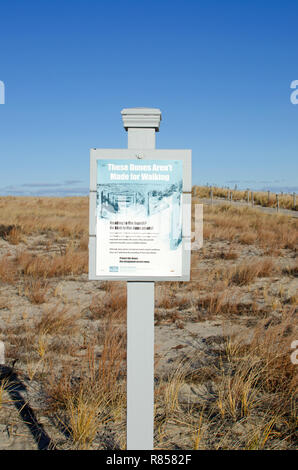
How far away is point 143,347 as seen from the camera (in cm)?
245

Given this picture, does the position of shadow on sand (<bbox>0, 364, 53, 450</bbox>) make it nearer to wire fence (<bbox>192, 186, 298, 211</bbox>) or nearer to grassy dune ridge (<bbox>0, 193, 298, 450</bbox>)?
grassy dune ridge (<bbox>0, 193, 298, 450</bbox>)

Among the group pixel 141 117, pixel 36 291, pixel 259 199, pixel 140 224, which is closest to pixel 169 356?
pixel 140 224

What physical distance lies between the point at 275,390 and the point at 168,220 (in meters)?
2.25

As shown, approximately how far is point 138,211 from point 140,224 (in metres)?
0.08

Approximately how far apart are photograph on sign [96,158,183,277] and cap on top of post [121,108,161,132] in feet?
0.84

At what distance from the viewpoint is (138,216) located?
2367 millimetres

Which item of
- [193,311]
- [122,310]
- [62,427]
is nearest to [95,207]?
[62,427]

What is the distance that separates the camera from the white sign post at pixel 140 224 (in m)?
2.37

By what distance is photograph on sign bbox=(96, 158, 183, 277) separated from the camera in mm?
2365

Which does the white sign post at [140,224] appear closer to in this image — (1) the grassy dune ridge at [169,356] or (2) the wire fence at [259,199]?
(1) the grassy dune ridge at [169,356]

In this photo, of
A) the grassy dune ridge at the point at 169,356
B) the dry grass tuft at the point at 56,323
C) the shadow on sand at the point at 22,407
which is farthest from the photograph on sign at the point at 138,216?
the dry grass tuft at the point at 56,323

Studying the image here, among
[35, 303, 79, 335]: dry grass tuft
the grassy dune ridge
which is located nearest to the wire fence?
the grassy dune ridge

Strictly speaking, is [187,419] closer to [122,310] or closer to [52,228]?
[122,310]

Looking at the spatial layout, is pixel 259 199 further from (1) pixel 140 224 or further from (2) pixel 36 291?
(1) pixel 140 224
